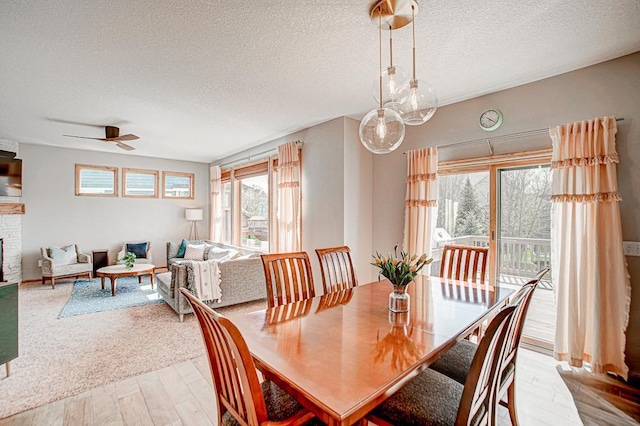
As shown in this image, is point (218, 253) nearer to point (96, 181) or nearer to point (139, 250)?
point (139, 250)

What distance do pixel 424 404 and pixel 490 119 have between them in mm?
2930

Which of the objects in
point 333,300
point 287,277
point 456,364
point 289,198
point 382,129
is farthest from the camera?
point 289,198

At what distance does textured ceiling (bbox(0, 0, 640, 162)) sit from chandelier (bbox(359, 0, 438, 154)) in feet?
0.39

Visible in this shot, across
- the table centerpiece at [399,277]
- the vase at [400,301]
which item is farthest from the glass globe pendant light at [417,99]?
the vase at [400,301]

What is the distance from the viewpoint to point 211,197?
24.6 ft

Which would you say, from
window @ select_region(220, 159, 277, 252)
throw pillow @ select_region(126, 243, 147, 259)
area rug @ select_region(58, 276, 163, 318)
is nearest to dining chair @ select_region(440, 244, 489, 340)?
window @ select_region(220, 159, 277, 252)

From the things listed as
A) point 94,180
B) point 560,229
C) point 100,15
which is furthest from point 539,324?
point 94,180

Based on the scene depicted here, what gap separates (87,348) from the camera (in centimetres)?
302

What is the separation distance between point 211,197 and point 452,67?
246 inches

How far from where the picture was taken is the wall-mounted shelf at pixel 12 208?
528 centimetres

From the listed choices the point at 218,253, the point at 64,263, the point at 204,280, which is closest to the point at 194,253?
the point at 218,253

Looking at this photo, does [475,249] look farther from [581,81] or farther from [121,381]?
[121,381]

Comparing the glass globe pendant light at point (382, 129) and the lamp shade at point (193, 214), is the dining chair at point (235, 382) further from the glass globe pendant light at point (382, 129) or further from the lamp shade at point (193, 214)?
the lamp shade at point (193, 214)

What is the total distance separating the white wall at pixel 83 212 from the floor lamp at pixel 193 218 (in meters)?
0.14
